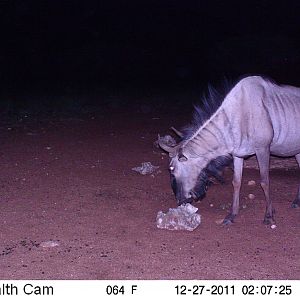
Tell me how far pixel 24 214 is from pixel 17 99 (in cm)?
1127

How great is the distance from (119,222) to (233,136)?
5.99ft

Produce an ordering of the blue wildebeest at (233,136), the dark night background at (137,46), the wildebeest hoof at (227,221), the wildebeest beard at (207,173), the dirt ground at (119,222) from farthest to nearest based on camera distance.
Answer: the dark night background at (137,46) → the wildebeest beard at (207,173) → the wildebeest hoof at (227,221) → the blue wildebeest at (233,136) → the dirt ground at (119,222)

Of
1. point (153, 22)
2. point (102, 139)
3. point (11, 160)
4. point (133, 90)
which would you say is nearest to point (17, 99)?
point (133, 90)

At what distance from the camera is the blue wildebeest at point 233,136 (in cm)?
659

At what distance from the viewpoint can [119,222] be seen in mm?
6727

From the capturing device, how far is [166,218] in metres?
6.48

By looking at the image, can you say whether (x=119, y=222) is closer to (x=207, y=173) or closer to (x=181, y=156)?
(x=181, y=156)

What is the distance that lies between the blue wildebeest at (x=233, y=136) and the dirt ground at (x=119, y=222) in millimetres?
555

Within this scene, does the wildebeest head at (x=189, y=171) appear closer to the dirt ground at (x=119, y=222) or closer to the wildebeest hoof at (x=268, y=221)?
the dirt ground at (x=119, y=222)

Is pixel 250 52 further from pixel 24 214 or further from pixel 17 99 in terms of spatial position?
pixel 24 214

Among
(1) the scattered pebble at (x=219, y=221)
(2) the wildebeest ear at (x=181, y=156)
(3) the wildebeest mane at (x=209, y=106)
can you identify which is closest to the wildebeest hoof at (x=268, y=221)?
(1) the scattered pebble at (x=219, y=221)

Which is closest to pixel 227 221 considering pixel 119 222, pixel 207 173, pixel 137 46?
pixel 207 173

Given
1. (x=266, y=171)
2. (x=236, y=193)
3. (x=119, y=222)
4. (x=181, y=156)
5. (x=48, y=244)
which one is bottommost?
(x=119, y=222)

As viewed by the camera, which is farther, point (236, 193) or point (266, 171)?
point (236, 193)
